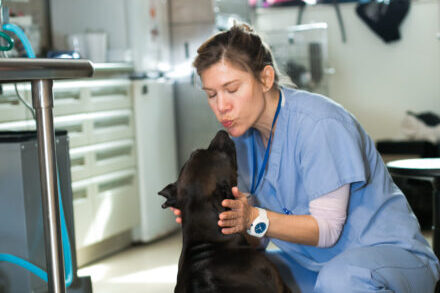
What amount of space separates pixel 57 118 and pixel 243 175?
4.61ft

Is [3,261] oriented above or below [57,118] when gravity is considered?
below

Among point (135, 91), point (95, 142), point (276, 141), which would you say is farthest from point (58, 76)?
point (135, 91)

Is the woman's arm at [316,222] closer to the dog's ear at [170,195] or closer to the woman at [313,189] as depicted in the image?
the woman at [313,189]

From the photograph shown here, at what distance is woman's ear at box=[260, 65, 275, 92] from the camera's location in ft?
5.54

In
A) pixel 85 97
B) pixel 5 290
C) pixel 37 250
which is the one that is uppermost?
pixel 85 97

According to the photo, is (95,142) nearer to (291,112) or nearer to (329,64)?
(291,112)

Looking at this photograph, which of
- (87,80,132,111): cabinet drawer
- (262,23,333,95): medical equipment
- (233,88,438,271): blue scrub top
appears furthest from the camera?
(262,23,333,95): medical equipment

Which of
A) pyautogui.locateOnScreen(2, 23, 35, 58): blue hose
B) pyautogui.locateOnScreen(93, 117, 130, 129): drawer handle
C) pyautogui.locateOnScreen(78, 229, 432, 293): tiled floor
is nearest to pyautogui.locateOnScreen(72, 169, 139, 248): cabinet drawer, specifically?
pyautogui.locateOnScreen(78, 229, 432, 293): tiled floor

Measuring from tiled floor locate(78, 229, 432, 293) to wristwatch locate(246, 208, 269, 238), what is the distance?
135 centimetres

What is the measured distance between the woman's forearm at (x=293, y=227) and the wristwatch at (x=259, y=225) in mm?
17

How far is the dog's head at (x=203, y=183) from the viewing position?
1.47 metres

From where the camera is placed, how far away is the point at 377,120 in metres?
5.11

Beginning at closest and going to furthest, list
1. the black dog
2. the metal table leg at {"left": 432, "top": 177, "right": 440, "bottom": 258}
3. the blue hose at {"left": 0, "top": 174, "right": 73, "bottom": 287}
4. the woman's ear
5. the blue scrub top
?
the black dog
the blue scrub top
the woman's ear
the blue hose at {"left": 0, "top": 174, "right": 73, "bottom": 287}
the metal table leg at {"left": 432, "top": 177, "right": 440, "bottom": 258}

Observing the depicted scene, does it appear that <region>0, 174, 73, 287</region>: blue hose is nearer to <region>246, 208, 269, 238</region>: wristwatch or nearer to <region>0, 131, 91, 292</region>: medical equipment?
<region>0, 131, 91, 292</region>: medical equipment
